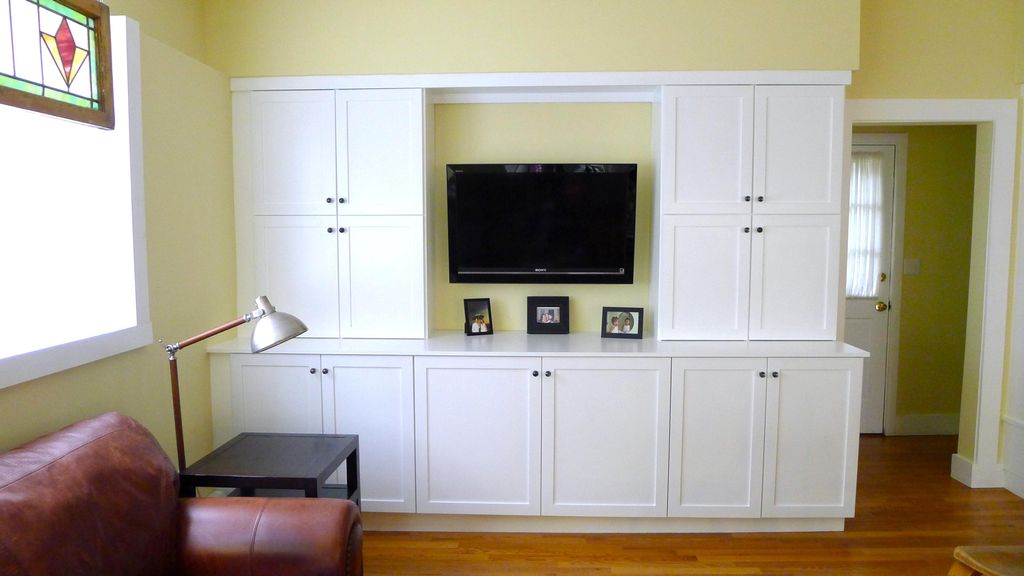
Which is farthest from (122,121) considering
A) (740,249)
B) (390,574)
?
(740,249)

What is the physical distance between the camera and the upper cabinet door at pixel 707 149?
2.85 metres

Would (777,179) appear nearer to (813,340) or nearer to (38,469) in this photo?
(813,340)

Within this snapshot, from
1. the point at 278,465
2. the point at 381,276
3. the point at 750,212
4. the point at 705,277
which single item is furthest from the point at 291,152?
the point at 750,212

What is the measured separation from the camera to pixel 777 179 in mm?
2875

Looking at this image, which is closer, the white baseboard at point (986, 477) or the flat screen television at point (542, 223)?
the flat screen television at point (542, 223)

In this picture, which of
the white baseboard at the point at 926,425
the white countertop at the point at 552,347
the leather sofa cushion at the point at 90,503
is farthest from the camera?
the white baseboard at the point at 926,425

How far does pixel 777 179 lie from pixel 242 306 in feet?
9.02

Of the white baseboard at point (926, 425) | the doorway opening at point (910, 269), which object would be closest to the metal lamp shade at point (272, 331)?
the doorway opening at point (910, 269)

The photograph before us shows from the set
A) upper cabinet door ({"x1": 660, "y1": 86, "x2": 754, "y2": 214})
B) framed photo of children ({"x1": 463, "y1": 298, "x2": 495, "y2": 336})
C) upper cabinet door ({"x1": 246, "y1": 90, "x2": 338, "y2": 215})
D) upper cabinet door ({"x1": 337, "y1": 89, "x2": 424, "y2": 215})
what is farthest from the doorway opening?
upper cabinet door ({"x1": 246, "y1": 90, "x2": 338, "y2": 215})

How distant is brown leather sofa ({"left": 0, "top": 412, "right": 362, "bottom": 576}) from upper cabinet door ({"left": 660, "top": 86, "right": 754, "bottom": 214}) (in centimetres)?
207

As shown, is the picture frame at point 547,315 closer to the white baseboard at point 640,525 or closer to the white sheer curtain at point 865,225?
the white baseboard at point 640,525

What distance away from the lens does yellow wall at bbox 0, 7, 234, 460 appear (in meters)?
2.05

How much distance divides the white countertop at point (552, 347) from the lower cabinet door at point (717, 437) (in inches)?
3.4

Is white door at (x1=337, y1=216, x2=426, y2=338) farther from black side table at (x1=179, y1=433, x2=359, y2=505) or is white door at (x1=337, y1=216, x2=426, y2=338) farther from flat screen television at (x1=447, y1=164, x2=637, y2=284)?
black side table at (x1=179, y1=433, x2=359, y2=505)
